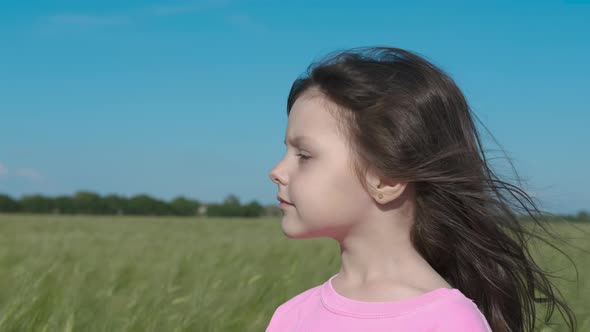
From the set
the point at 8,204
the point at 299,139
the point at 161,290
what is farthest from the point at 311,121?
the point at 8,204

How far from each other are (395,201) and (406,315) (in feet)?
0.90

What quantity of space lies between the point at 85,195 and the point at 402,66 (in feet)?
66.1

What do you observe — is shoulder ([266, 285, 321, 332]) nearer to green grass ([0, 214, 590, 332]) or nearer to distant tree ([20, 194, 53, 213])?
green grass ([0, 214, 590, 332])

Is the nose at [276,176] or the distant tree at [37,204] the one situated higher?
the distant tree at [37,204]

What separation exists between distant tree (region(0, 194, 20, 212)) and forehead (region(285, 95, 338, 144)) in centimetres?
2002

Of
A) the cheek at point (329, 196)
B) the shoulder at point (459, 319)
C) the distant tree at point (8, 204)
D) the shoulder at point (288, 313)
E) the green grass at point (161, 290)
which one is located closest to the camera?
the shoulder at point (459, 319)

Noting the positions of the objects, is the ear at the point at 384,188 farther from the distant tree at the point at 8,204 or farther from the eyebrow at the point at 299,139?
the distant tree at the point at 8,204

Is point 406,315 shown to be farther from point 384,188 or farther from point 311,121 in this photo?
point 311,121

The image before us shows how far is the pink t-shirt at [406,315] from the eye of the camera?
1412mm

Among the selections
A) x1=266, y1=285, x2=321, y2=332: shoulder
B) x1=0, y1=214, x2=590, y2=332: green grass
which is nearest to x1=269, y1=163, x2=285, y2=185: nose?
x1=266, y1=285, x2=321, y2=332: shoulder

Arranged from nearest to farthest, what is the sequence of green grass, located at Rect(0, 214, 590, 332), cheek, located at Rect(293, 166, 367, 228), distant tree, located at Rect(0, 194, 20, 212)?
cheek, located at Rect(293, 166, 367, 228) → green grass, located at Rect(0, 214, 590, 332) → distant tree, located at Rect(0, 194, 20, 212)

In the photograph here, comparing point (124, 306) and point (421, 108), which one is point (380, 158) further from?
point (124, 306)

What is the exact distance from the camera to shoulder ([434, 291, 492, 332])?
140 cm

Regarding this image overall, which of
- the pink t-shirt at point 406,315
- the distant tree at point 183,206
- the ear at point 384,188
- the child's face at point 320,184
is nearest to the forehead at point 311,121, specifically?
the child's face at point 320,184
